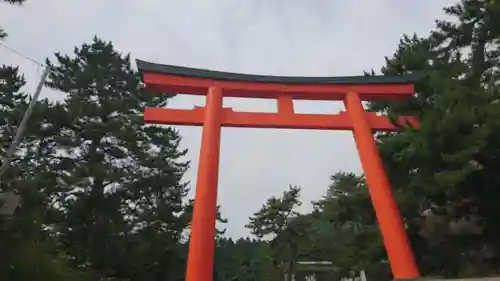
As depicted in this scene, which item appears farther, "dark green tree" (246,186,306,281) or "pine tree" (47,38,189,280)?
"dark green tree" (246,186,306,281)

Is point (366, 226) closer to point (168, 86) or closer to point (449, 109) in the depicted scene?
point (449, 109)

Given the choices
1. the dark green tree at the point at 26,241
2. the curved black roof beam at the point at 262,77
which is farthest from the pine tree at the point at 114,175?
the curved black roof beam at the point at 262,77

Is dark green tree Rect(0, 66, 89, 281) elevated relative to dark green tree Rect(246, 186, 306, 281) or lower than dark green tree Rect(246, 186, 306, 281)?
lower

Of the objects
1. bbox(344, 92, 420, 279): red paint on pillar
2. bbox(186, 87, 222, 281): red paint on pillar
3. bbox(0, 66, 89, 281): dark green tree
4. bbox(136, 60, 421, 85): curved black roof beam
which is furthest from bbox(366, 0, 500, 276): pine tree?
bbox(0, 66, 89, 281): dark green tree

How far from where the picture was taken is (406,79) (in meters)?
10.3

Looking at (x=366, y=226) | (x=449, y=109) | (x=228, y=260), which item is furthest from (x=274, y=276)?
(x=449, y=109)

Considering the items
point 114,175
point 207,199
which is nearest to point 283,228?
point 114,175

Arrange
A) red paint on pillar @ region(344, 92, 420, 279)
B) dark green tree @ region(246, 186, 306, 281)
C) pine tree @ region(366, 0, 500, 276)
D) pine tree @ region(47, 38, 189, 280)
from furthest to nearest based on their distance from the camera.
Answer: dark green tree @ region(246, 186, 306, 281), pine tree @ region(47, 38, 189, 280), red paint on pillar @ region(344, 92, 420, 279), pine tree @ region(366, 0, 500, 276)

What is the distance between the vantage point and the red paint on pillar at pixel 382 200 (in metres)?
8.41

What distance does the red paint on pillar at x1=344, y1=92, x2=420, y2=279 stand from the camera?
8.41 metres

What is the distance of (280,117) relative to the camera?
32.4ft

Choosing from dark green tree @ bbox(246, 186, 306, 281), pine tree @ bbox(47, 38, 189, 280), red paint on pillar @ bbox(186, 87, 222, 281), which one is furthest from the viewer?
dark green tree @ bbox(246, 186, 306, 281)

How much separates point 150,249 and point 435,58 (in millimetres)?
11218

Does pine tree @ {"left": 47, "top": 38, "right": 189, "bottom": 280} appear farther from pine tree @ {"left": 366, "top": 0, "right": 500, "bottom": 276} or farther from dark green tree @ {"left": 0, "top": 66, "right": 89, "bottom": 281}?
pine tree @ {"left": 366, "top": 0, "right": 500, "bottom": 276}
